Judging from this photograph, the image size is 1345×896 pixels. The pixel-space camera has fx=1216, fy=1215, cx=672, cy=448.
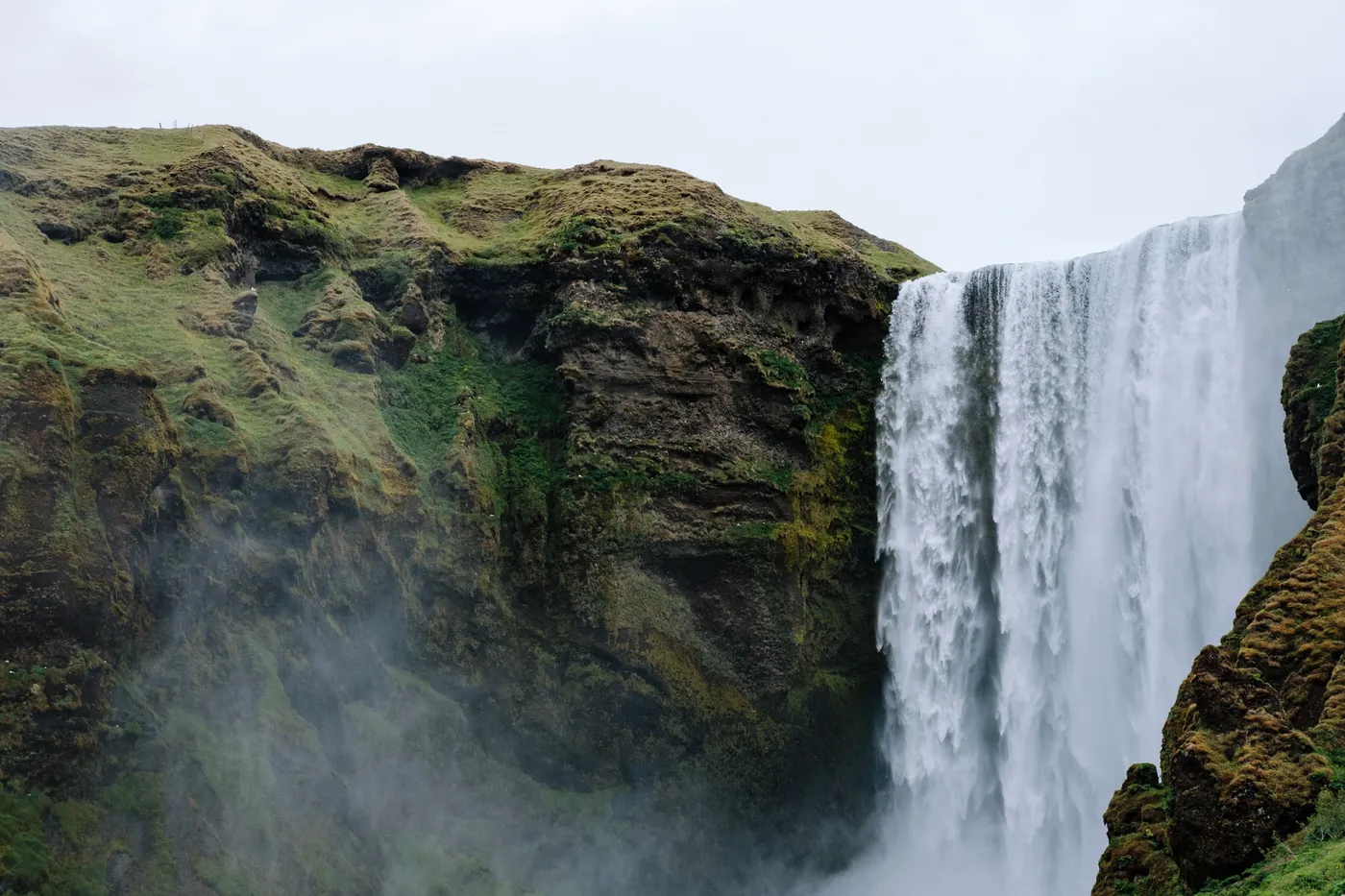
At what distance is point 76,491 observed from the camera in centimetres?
1972

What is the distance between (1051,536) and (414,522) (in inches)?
561

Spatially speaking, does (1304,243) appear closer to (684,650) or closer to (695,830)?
(684,650)

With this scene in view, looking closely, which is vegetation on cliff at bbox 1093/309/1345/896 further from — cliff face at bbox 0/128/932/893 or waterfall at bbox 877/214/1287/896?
cliff face at bbox 0/128/932/893

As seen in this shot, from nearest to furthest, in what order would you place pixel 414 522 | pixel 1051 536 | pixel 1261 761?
pixel 1261 761 < pixel 414 522 < pixel 1051 536

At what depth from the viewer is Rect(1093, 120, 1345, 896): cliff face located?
39.2ft

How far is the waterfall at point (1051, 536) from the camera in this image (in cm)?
2533

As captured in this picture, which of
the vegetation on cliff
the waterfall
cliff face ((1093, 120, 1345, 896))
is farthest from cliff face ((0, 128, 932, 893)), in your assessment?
the vegetation on cliff

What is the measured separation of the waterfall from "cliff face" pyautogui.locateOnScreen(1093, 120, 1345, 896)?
24.6 ft

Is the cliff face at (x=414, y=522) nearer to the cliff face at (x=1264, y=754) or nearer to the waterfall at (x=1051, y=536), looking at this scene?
the waterfall at (x=1051, y=536)

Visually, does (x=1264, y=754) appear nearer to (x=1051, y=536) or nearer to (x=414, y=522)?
(x=1051, y=536)

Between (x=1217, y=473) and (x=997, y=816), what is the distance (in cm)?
887

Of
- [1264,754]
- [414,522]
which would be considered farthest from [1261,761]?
[414,522]

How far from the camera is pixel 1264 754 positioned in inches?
495

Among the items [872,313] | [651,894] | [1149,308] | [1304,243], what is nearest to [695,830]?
[651,894]
